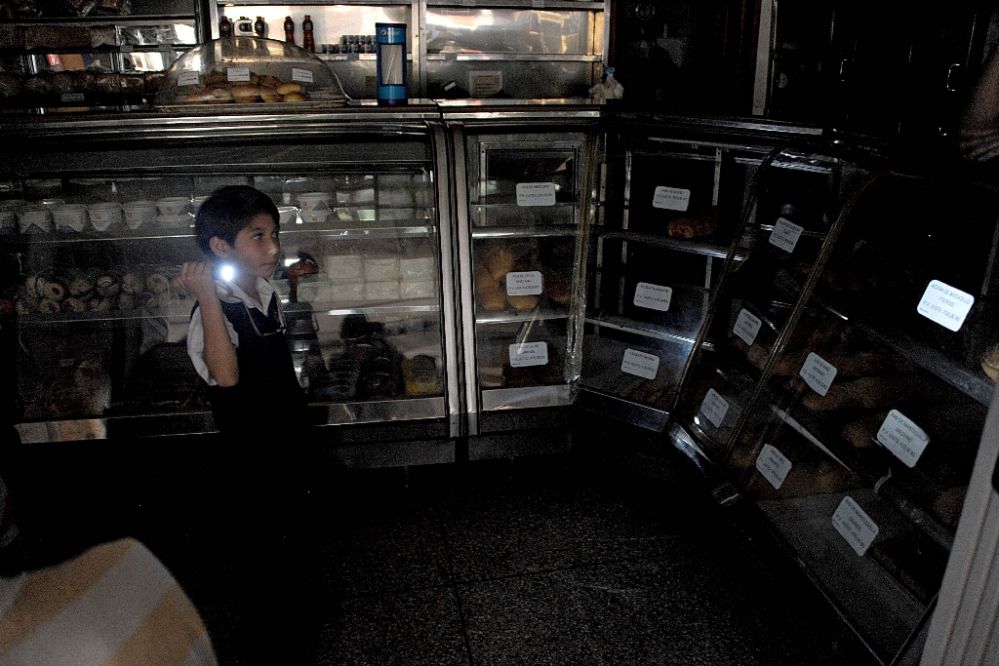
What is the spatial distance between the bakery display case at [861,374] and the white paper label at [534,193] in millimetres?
848

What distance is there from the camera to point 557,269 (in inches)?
141

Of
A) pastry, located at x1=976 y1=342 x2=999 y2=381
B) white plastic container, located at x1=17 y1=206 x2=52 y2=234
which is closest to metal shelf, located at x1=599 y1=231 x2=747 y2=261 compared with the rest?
pastry, located at x1=976 y1=342 x2=999 y2=381

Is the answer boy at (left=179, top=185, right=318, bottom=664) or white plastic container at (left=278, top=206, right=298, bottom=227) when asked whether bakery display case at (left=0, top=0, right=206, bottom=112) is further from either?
boy at (left=179, top=185, right=318, bottom=664)

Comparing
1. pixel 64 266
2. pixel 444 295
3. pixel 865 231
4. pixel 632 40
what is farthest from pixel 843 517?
pixel 632 40

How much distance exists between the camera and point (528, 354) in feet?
11.7

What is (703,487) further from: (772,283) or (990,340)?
(990,340)

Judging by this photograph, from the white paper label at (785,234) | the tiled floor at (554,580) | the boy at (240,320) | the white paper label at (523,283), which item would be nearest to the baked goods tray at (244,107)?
the boy at (240,320)

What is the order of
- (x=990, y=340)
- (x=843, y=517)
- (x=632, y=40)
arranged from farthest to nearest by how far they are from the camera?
(x=632, y=40) → (x=843, y=517) → (x=990, y=340)

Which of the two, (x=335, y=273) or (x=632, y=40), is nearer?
(x=335, y=273)

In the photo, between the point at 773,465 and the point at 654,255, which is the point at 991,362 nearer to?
the point at 773,465

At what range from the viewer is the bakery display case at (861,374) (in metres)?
1.93

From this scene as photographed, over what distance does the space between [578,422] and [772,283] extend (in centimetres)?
117

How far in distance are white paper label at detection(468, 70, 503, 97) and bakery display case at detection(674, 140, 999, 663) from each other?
4399 millimetres

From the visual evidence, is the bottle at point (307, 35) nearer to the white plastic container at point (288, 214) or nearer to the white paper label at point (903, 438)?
the white plastic container at point (288, 214)
